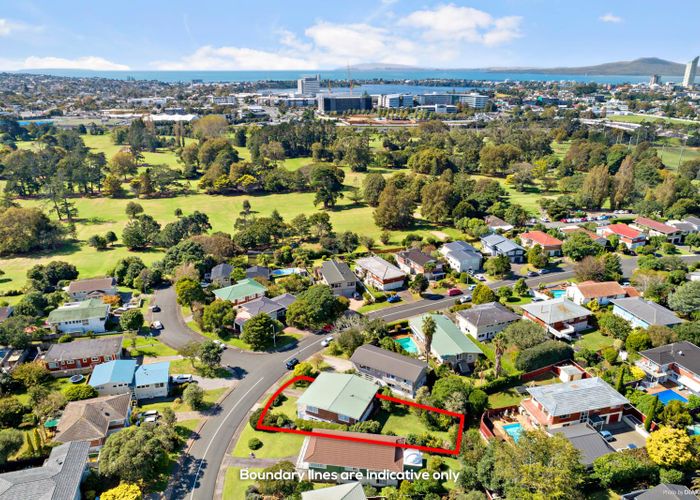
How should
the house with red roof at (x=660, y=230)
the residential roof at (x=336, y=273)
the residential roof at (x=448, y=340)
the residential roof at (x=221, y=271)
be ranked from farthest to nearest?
the house with red roof at (x=660, y=230) < the residential roof at (x=221, y=271) < the residential roof at (x=336, y=273) < the residential roof at (x=448, y=340)

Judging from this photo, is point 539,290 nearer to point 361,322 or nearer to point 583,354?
point 583,354

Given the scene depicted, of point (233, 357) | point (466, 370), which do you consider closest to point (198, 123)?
point (233, 357)

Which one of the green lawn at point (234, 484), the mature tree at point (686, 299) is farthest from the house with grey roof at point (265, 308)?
the mature tree at point (686, 299)

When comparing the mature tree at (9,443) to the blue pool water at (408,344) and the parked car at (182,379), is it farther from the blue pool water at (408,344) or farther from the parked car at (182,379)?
the blue pool water at (408,344)

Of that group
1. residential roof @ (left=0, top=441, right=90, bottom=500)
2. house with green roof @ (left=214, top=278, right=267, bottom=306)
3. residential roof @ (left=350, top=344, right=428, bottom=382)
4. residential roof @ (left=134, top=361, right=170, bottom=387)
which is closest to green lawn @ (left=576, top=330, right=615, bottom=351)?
residential roof @ (left=350, top=344, right=428, bottom=382)

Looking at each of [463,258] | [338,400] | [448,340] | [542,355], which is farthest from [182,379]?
[463,258]

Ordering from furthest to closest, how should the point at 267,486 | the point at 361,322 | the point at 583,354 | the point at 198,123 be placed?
1. the point at 198,123
2. the point at 361,322
3. the point at 583,354
4. the point at 267,486

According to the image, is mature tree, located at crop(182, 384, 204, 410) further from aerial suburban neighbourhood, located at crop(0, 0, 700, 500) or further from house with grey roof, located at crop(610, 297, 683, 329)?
house with grey roof, located at crop(610, 297, 683, 329)
